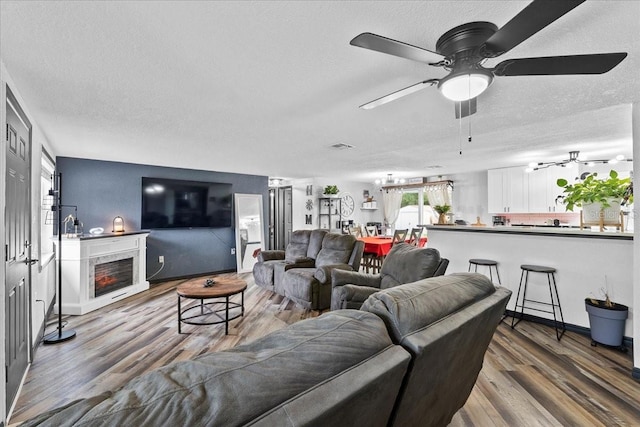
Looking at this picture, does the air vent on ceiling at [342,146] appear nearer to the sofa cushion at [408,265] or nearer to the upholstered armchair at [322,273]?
the upholstered armchair at [322,273]

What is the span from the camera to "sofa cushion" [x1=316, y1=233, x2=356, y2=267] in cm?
404

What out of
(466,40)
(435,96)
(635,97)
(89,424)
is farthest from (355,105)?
(89,424)

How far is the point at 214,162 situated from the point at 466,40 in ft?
14.5

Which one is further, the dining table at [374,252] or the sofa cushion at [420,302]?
the dining table at [374,252]

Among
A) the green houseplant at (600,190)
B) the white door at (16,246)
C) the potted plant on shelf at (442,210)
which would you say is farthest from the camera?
the potted plant on shelf at (442,210)

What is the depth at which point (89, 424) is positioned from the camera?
514 millimetres

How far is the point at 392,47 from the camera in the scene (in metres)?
1.33

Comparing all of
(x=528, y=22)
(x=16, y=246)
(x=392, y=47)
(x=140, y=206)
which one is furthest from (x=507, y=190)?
(x=16, y=246)

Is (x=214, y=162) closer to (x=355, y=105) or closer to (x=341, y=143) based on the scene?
(x=341, y=143)

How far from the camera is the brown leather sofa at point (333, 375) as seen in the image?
57 cm

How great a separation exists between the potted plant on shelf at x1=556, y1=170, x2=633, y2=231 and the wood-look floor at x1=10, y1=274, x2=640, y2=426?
1242mm

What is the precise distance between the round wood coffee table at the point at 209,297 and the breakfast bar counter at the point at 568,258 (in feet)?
10.1

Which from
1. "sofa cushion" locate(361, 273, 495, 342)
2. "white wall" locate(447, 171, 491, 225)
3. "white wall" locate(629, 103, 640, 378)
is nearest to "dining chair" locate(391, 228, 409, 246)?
"white wall" locate(447, 171, 491, 225)

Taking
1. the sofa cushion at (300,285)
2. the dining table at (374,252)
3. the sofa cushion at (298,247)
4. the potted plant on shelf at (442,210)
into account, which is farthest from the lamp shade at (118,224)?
the potted plant on shelf at (442,210)
